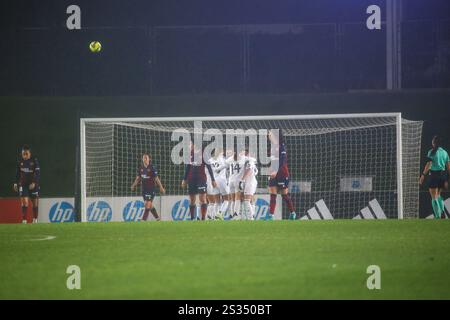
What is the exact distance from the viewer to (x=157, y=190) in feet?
84.5

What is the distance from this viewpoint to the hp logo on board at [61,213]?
81.9 ft

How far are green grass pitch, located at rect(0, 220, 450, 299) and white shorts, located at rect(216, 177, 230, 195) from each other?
7.79 m

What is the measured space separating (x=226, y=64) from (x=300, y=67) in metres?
1.99

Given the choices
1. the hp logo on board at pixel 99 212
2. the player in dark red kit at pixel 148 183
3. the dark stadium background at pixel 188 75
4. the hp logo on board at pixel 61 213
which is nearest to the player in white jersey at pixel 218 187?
the player in dark red kit at pixel 148 183

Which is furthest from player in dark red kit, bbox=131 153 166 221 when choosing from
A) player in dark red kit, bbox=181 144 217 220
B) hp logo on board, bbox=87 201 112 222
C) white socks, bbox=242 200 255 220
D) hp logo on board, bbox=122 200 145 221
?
white socks, bbox=242 200 255 220

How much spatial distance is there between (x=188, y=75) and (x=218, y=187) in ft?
11.1

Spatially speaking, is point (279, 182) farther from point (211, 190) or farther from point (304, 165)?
point (304, 165)

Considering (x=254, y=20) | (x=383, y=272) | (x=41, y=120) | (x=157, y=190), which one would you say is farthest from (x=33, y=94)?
(x=383, y=272)

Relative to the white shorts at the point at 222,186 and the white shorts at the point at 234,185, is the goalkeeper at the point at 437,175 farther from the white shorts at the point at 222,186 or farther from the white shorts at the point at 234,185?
the white shorts at the point at 222,186

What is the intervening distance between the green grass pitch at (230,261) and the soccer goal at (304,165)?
8.14m

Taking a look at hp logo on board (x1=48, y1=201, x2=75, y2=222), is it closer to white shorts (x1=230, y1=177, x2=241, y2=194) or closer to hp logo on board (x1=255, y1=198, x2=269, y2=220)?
white shorts (x1=230, y1=177, x2=241, y2=194)

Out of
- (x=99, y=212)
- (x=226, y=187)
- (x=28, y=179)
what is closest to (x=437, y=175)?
(x=226, y=187)

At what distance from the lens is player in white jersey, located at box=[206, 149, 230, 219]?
24438mm
